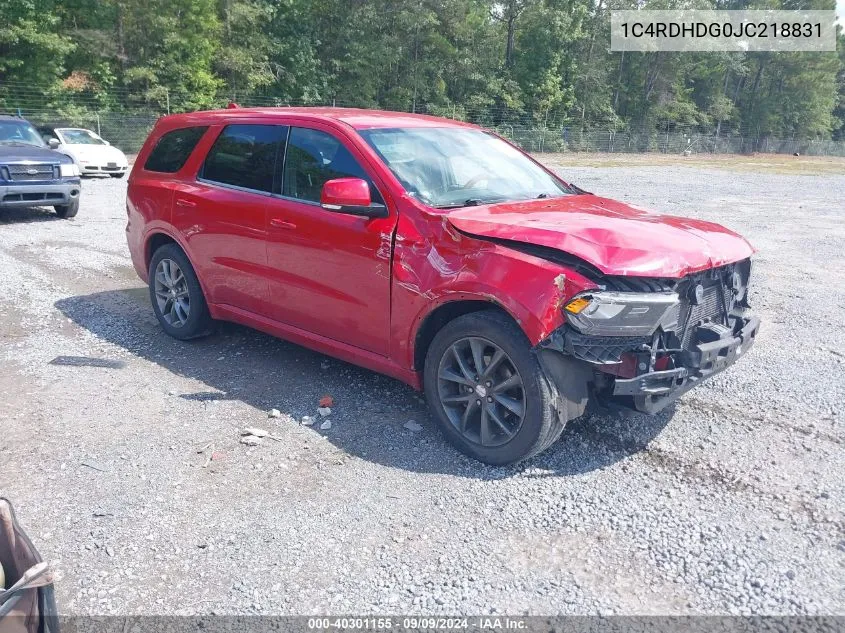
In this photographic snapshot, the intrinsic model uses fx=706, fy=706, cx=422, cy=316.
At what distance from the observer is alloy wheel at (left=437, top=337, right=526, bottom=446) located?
380cm

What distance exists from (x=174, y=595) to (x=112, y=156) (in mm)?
19729

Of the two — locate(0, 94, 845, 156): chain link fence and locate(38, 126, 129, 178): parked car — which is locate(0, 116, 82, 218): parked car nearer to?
locate(38, 126, 129, 178): parked car

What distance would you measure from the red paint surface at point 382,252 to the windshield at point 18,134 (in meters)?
8.41

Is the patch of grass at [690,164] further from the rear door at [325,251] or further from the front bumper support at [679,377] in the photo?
the front bumper support at [679,377]

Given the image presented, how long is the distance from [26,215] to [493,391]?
12.2m

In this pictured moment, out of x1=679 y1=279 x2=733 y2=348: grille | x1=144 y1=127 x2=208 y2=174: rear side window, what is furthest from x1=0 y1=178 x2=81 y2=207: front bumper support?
x1=679 y1=279 x2=733 y2=348: grille

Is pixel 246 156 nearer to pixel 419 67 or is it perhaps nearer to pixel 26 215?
pixel 26 215

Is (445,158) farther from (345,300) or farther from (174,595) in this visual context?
(174,595)

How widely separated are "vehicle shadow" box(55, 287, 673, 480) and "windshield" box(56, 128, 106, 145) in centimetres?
1514

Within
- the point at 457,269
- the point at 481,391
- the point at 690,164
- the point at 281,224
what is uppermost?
the point at 690,164

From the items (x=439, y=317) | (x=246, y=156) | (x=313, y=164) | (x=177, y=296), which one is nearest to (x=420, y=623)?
(x=439, y=317)

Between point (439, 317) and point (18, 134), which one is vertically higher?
point (18, 134)

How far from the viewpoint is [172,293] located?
6039mm

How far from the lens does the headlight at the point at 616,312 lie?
344 cm
